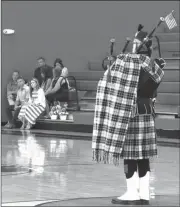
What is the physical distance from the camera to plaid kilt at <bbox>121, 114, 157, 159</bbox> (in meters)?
6.01

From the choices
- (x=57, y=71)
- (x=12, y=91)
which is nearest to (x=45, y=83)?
(x=57, y=71)

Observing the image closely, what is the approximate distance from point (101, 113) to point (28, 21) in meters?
16.1

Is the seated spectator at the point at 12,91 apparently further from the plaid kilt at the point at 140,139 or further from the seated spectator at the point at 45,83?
the plaid kilt at the point at 140,139

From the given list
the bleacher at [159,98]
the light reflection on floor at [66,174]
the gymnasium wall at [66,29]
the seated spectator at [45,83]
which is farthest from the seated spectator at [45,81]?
the light reflection on floor at [66,174]

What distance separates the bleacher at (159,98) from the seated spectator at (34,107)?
0.42 metres

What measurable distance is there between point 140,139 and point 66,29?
16334 mm

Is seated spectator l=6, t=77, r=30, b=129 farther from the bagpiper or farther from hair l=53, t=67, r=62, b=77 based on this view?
the bagpiper

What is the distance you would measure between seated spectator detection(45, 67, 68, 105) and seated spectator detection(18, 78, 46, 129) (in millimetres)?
500

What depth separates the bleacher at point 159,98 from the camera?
1664 cm

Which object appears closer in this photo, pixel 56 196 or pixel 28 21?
pixel 56 196

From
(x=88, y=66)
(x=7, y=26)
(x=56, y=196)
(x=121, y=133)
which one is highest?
(x=7, y=26)

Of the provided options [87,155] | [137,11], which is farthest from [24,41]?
[87,155]

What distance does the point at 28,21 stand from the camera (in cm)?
2175

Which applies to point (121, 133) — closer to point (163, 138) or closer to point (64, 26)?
point (163, 138)
